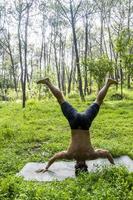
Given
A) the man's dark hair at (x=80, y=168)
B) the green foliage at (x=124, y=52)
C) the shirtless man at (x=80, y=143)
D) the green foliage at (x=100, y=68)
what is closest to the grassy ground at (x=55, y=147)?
the man's dark hair at (x=80, y=168)

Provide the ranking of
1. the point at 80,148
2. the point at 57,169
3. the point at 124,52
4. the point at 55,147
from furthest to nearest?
the point at 124,52
the point at 55,147
the point at 57,169
the point at 80,148

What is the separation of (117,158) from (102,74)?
15.2 m

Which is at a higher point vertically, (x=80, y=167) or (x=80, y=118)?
(x=80, y=118)

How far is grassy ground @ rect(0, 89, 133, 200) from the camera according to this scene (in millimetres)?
6906

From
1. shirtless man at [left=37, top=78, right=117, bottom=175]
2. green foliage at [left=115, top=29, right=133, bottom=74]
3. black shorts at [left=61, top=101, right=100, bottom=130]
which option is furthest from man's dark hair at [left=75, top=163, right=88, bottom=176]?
green foliage at [left=115, top=29, right=133, bottom=74]

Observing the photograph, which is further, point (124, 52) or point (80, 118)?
point (124, 52)

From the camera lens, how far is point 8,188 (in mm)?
7133

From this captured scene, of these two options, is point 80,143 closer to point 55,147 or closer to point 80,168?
point 80,168

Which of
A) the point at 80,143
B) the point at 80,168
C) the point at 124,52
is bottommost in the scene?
the point at 80,168

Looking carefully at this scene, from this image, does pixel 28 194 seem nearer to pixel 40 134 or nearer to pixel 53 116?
pixel 40 134

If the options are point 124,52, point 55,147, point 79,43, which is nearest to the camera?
point 55,147

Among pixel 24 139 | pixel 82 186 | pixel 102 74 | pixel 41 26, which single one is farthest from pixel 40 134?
pixel 41 26

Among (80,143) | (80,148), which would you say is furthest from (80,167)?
(80,143)

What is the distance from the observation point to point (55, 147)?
1216 centimetres
